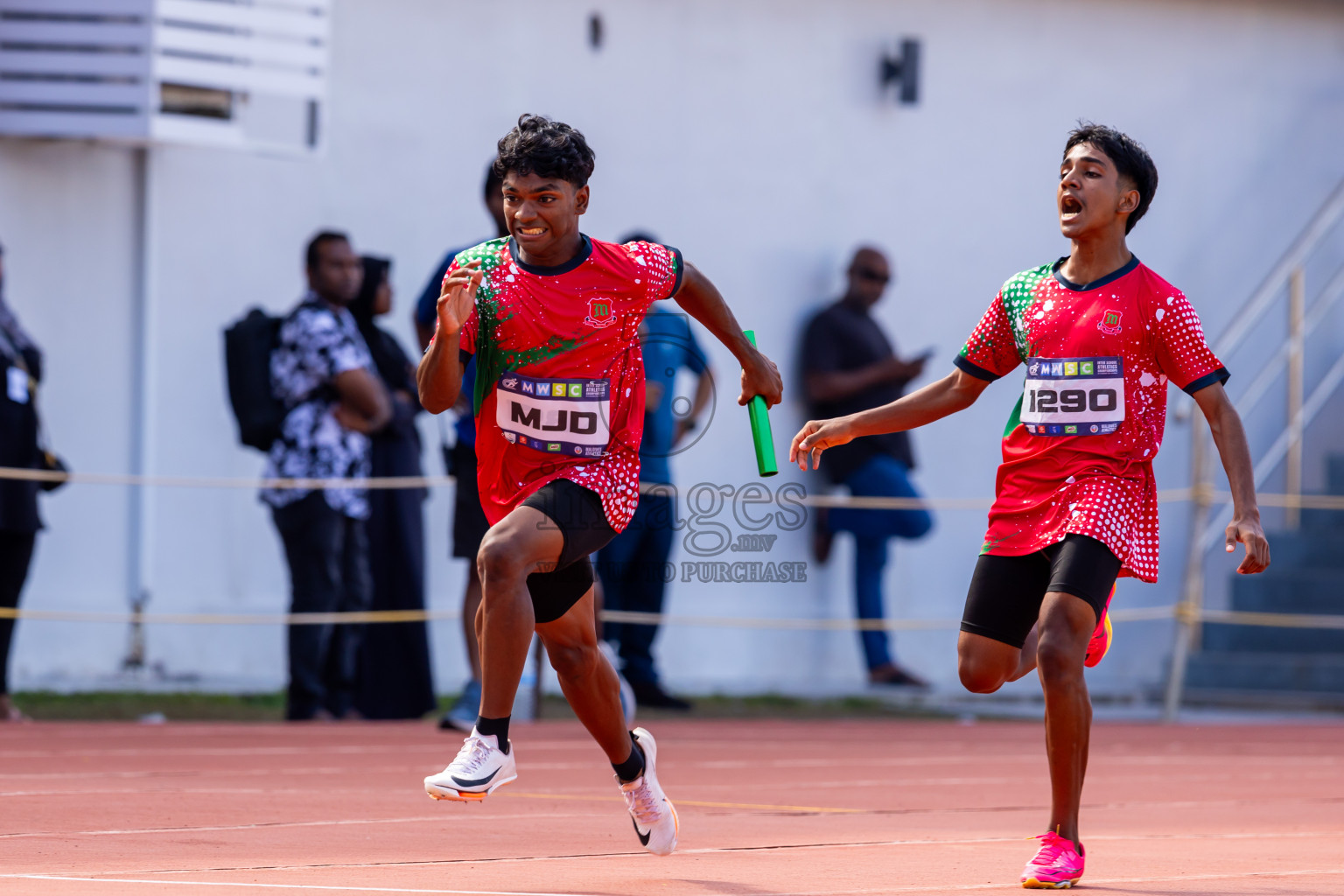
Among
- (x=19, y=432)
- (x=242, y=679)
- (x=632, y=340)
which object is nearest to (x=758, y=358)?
(x=632, y=340)

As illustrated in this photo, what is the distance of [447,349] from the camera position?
4.88 meters

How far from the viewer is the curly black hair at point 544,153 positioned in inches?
199

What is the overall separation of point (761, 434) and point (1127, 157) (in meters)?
1.16

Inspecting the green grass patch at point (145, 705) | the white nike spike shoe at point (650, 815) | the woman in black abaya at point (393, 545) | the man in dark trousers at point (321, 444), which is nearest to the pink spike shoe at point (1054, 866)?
the white nike spike shoe at point (650, 815)

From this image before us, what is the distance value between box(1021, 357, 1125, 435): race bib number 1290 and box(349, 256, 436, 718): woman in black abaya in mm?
4940

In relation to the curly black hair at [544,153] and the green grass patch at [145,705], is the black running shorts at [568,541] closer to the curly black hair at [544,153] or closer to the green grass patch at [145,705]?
the curly black hair at [544,153]

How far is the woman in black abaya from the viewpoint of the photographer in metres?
9.73

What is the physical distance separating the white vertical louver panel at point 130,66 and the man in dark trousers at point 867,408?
364cm

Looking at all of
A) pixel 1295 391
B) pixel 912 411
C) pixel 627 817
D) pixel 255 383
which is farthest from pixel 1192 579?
pixel 912 411

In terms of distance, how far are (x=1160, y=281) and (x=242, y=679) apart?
23.1 feet

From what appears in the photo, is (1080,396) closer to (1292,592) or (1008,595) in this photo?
(1008,595)

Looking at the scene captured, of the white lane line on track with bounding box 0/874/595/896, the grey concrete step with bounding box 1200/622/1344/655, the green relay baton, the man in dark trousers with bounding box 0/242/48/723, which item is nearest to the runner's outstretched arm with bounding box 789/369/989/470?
the green relay baton

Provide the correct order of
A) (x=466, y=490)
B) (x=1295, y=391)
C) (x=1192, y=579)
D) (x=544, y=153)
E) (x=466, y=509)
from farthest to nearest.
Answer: (x=1295, y=391)
(x=1192, y=579)
(x=466, y=509)
(x=466, y=490)
(x=544, y=153)

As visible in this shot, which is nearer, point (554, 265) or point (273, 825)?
point (554, 265)
